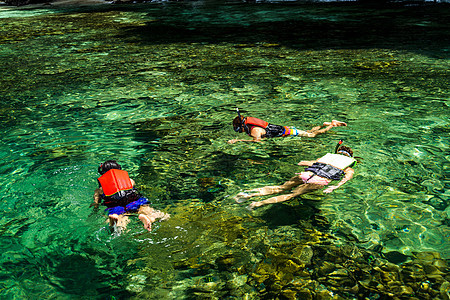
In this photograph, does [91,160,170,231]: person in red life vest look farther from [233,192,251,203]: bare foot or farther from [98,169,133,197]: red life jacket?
[233,192,251,203]: bare foot

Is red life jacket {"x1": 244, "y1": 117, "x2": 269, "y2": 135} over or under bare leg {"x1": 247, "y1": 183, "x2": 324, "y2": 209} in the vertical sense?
over

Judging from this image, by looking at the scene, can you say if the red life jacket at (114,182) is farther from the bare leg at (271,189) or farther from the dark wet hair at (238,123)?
the dark wet hair at (238,123)

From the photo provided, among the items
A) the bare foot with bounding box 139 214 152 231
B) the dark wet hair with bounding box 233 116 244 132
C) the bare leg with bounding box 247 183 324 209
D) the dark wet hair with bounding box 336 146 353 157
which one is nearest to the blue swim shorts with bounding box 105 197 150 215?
the bare foot with bounding box 139 214 152 231

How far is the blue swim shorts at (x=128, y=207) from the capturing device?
15.7 feet

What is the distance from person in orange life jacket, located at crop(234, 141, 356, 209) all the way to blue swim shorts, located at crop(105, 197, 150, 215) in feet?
4.18

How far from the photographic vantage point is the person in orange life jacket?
5.26 metres

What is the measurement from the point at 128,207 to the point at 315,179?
2557 mm

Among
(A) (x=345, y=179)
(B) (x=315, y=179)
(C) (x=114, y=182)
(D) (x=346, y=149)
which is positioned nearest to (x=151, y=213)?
(C) (x=114, y=182)

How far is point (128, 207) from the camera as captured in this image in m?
4.86

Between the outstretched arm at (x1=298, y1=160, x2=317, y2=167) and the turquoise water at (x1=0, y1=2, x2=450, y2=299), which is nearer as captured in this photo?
the turquoise water at (x1=0, y1=2, x2=450, y2=299)

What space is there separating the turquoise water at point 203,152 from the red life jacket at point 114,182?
1.43ft

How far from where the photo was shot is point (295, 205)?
5141mm

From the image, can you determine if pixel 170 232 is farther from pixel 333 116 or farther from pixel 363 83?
pixel 363 83

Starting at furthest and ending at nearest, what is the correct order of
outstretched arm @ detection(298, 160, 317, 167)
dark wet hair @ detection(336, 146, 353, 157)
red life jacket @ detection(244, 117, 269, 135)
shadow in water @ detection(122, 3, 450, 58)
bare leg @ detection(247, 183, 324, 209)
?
shadow in water @ detection(122, 3, 450, 58)
red life jacket @ detection(244, 117, 269, 135)
outstretched arm @ detection(298, 160, 317, 167)
dark wet hair @ detection(336, 146, 353, 157)
bare leg @ detection(247, 183, 324, 209)
